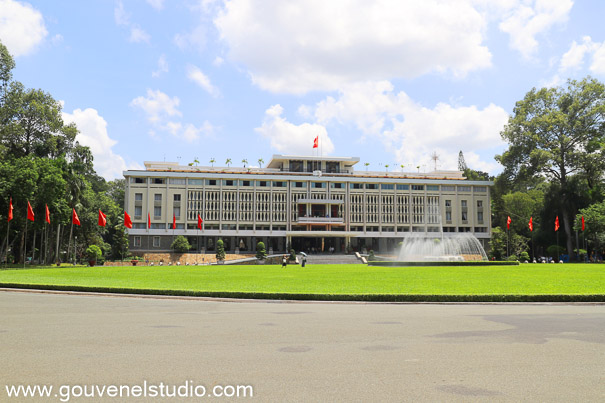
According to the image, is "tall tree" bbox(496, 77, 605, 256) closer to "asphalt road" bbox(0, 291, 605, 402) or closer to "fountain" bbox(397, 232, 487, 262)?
"fountain" bbox(397, 232, 487, 262)

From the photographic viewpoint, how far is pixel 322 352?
8.45 m

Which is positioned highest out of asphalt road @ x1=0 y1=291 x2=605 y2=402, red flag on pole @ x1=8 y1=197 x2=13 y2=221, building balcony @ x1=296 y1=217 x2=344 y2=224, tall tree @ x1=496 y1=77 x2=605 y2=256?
tall tree @ x1=496 y1=77 x2=605 y2=256

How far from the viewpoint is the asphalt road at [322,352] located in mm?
Answer: 6402

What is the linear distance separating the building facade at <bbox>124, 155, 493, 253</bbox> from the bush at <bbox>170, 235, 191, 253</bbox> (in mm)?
5215

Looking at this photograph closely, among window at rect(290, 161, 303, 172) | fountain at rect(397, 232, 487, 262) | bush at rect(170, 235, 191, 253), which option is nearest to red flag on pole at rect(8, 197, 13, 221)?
bush at rect(170, 235, 191, 253)

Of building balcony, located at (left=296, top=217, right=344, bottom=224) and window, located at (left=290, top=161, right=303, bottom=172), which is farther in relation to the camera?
window, located at (left=290, top=161, right=303, bottom=172)

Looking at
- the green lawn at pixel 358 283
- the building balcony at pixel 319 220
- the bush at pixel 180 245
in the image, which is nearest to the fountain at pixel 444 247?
the building balcony at pixel 319 220

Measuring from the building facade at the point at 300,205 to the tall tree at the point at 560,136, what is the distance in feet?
68.6

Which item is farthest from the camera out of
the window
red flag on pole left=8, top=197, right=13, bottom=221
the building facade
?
the window

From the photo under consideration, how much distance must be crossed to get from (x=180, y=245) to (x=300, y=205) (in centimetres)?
2410

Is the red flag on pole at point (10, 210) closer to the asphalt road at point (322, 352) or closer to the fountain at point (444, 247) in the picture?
the asphalt road at point (322, 352)

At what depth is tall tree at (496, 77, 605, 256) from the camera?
6775cm

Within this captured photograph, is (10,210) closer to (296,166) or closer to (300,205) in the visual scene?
(300,205)

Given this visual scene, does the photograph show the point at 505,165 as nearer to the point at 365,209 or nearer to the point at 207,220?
the point at 365,209
